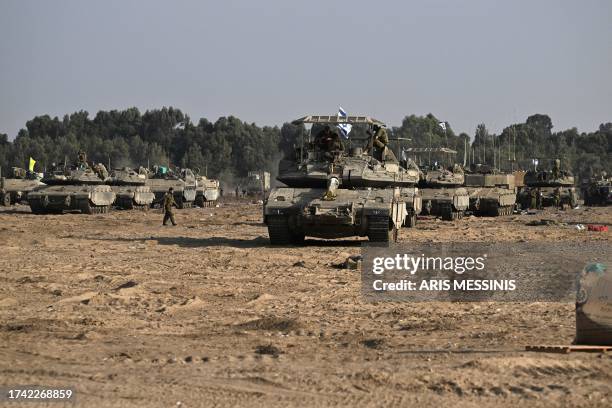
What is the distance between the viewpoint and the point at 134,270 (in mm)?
14211

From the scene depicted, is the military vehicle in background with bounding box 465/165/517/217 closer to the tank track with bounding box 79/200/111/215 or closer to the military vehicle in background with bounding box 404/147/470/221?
the military vehicle in background with bounding box 404/147/470/221

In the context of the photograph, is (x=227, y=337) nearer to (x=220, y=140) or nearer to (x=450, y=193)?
(x=450, y=193)

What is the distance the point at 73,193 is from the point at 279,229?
53.5 feet

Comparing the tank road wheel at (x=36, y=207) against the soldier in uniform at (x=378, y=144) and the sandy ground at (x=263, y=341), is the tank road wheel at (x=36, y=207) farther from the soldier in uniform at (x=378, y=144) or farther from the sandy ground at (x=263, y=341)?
the sandy ground at (x=263, y=341)

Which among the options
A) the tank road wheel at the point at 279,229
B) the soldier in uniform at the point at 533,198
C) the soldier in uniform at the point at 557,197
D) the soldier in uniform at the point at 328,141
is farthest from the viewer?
the soldier in uniform at the point at 533,198

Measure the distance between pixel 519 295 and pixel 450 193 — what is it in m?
20.8

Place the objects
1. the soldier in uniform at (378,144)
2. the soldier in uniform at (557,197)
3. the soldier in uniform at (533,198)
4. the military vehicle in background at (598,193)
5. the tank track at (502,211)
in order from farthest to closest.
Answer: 1. the military vehicle in background at (598,193)
2. the soldier in uniform at (533,198)
3. the soldier in uniform at (557,197)
4. the tank track at (502,211)
5. the soldier in uniform at (378,144)

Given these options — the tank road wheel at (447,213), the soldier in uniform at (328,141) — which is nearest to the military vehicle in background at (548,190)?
the tank road wheel at (447,213)

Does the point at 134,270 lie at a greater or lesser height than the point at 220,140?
lesser

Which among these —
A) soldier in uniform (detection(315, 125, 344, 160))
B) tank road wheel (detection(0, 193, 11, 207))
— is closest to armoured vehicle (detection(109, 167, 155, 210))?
tank road wheel (detection(0, 193, 11, 207))

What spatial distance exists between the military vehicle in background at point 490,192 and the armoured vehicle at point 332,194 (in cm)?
1375

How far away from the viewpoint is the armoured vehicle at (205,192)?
45.5 meters

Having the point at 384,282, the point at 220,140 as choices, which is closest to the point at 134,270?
the point at 384,282

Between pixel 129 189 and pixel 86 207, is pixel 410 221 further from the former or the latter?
pixel 129 189
